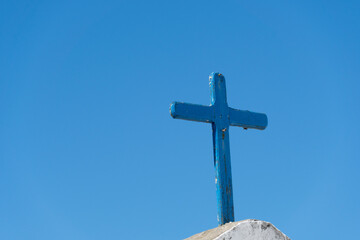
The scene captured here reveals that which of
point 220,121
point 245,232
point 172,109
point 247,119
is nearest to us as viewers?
point 245,232

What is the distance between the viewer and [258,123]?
5434 mm

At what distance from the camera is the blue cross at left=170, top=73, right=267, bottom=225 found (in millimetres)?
4613

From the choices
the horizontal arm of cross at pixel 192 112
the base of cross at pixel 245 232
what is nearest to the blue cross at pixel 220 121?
the horizontal arm of cross at pixel 192 112

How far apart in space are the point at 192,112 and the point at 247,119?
855 mm

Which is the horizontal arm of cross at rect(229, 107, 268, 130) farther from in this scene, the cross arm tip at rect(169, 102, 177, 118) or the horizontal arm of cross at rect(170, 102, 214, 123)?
the cross arm tip at rect(169, 102, 177, 118)

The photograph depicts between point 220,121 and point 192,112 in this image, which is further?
point 220,121

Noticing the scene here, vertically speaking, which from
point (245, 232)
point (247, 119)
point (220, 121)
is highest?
point (247, 119)

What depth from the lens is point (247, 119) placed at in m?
5.25

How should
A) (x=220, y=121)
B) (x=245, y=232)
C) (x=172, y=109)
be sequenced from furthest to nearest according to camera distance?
1. (x=220, y=121)
2. (x=172, y=109)
3. (x=245, y=232)

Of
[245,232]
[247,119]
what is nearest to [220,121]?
[247,119]

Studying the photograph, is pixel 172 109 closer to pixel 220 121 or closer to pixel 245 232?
pixel 220 121

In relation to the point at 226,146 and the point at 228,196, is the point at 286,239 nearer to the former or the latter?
the point at 228,196

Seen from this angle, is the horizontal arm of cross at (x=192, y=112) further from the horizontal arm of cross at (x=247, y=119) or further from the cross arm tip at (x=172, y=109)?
the horizontal arm of cross at (x=247, y=119)

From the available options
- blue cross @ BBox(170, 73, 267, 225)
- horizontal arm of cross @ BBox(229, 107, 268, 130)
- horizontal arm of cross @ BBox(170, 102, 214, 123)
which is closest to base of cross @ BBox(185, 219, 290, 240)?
blue cross @ BBox(170, 73, 267, 225)
